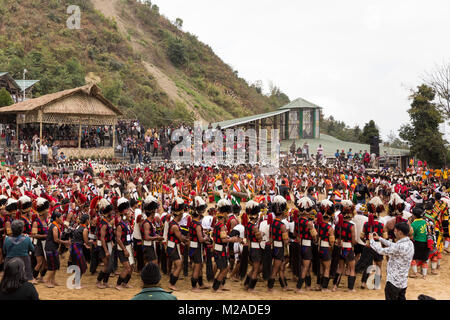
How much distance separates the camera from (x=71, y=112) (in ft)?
78.4

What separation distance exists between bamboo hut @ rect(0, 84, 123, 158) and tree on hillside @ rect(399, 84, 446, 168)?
2121cm

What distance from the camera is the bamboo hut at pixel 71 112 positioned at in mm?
23188

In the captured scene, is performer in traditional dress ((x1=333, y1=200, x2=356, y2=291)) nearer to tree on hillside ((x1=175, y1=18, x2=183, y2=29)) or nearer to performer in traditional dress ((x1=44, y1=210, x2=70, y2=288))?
performer in traditional dress ((x1=44, y1=210, x2=70, y2=288))

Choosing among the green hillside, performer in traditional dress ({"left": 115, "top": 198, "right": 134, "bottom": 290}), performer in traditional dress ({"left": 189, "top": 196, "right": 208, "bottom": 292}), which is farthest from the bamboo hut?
performer in traditional dress ({"left": 189, "top": 196, "right": 208, "bottom": 292})

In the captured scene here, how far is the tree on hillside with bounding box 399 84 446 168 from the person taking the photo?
1118 inches

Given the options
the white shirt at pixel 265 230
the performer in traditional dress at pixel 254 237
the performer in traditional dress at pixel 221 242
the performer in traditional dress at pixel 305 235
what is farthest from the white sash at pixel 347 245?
the performer in traditional dress at pixel 221 242

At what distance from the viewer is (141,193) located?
15516 millimetres

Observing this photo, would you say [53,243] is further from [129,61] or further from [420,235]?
[129,61]

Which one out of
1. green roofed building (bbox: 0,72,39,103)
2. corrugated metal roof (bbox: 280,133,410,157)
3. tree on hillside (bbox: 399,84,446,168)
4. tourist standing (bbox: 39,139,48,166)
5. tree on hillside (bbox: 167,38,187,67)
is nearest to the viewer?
tourist standing (bbox: 39,139,48,166)

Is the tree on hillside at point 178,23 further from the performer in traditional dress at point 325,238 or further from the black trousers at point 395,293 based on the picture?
the black trousers at point 395,293

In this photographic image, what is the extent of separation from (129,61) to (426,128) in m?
40.4

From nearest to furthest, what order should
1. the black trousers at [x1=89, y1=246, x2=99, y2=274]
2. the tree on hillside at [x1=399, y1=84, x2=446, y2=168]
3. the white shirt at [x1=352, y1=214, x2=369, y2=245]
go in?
the white shirt at [x1=352, y1=214, x2=369, y2=245] → the black trousers at [x1=89, y1=246, x2=99, y2=274] → the tree on hillside at [x1=399, y1=84, x2=446, y2=168]

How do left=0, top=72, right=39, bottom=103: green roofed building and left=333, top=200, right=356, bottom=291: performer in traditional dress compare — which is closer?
left=333, top=200, right=356, bottom=291: performer in traditional dress

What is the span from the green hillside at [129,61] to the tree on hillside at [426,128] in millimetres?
24159
